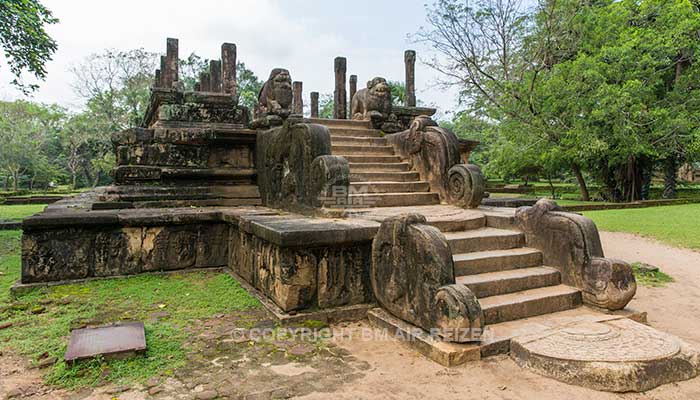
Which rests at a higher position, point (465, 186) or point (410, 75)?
point (410, 75)

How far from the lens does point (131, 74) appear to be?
1004 inches

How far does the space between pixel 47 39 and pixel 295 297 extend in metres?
8.29

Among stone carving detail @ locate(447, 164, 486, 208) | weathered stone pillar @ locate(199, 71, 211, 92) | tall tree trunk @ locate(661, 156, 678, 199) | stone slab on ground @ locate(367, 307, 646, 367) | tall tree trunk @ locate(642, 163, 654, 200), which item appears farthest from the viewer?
tall tree trunk @ locate(661, 156, 678, 199)

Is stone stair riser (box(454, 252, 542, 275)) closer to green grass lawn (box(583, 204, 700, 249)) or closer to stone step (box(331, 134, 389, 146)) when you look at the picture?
stone step (box(331, 134, 389, 146))

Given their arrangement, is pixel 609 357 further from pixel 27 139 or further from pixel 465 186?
pixel 27 139

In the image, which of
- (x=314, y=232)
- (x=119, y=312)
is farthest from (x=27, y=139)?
(x=314, y=232)

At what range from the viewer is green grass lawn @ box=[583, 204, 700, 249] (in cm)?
772

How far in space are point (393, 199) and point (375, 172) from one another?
2.04 feet

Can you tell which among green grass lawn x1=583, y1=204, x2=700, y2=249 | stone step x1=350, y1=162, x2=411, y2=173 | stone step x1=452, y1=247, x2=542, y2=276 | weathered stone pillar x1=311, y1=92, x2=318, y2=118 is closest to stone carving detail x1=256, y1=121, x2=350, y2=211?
stone step x1=350, y1=162, x2=411, y2=173

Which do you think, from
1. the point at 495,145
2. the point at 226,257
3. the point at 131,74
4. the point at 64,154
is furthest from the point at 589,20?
the point at 64,154

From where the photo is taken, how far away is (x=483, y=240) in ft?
13.1

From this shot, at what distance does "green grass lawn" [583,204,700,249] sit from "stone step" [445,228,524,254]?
188 inches

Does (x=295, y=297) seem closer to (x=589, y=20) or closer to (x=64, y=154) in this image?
(x=589, y=20)

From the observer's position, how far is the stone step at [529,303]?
10.6ft
